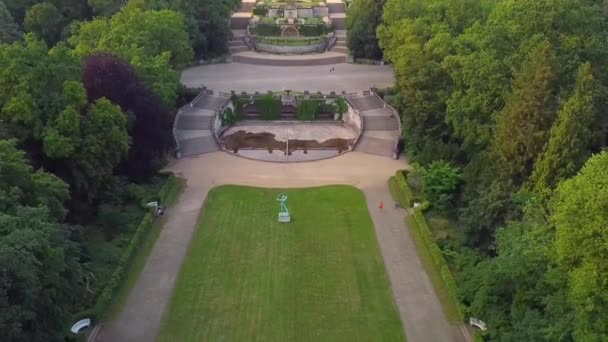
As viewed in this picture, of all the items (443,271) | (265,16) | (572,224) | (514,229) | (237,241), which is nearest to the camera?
(572,224)

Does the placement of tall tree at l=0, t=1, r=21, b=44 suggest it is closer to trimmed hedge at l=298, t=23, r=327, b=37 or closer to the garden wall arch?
the garden wall arch

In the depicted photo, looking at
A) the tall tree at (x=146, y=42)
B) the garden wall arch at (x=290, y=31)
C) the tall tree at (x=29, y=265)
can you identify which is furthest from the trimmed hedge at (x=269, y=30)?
the tall tree at (x=29, y=265)

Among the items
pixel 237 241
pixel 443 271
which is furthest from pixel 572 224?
pixel 237 241

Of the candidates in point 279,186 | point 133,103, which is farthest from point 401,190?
point 133,103

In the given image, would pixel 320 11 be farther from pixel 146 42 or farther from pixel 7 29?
pixel 7 29

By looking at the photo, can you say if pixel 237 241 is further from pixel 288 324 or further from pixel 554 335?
pixel 554 335
